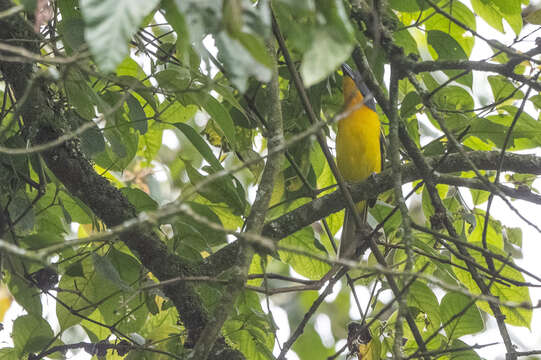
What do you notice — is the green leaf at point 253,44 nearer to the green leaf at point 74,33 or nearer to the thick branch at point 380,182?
the green leaf at point 74,33

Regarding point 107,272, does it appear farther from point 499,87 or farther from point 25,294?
point 499,87

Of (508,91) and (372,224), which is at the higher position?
(508,91)

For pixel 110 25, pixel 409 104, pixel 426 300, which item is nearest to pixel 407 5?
pixel 409 104

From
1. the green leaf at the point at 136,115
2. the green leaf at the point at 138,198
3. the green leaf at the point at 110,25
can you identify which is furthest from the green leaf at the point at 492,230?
the green leaf at the point at 110,25

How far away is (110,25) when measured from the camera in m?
0.89

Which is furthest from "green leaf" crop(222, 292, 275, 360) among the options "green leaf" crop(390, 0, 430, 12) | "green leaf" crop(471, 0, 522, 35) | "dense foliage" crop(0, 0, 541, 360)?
"green leaf" crop(471, 0, 522, 35)

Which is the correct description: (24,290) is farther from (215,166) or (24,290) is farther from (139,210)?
(215,166)

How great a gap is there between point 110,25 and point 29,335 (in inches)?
73.1

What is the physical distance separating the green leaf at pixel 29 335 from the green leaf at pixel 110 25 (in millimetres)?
1780

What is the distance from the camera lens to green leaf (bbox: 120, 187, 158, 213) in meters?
2.51

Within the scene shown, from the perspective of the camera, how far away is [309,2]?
949 millimetres

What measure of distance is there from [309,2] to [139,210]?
1739mm

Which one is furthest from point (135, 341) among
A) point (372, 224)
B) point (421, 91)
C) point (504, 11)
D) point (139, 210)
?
point (504, 11)

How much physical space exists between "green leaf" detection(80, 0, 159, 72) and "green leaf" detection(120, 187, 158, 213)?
1.66 m
